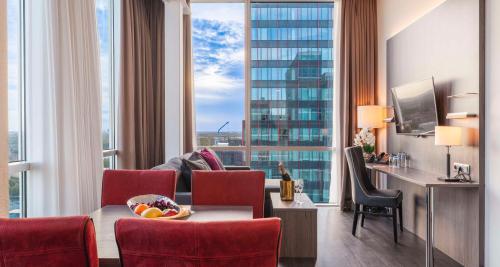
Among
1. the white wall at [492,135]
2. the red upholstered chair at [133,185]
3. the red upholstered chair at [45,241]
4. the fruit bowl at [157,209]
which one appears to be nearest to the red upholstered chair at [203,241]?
the red upholstered chair at [45,241]

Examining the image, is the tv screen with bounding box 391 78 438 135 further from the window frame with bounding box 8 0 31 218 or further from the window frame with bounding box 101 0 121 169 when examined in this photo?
the window frame with bounding box 8 0 31 218

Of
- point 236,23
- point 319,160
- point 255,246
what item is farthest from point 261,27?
point 255,246

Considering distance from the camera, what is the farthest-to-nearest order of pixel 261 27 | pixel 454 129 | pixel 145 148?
1. pixel 261 27
2. pixel 145 148
3. pixel 454 129

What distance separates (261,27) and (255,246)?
5.36 metres

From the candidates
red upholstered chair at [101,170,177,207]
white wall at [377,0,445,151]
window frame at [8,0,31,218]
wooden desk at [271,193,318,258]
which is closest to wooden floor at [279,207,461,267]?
wooden desk at [271,193,318,258]

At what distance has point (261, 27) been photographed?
6.09 m

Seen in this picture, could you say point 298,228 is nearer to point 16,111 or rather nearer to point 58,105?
point 58,105

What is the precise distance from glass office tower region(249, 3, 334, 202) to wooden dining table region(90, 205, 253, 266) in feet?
12.9

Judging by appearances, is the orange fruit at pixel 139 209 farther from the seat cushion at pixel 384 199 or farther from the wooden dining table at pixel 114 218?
the seat cushion at pixel 384 199

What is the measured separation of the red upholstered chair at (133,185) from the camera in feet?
8.27

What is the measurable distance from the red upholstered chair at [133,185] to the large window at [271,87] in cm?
360

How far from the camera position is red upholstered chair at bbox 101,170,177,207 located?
2520 mm

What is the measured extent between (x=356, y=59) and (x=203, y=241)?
515 centimetres

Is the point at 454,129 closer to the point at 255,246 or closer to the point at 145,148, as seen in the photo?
the point at 255,246
